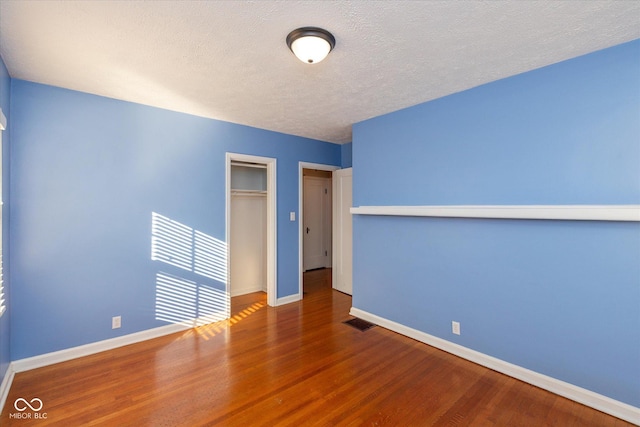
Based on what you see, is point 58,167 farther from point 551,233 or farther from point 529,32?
point 551,233

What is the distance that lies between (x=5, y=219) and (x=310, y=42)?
9.15 feet

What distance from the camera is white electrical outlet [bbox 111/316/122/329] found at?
2.86 meters

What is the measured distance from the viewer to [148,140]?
3076mm

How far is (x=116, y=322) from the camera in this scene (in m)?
2.88

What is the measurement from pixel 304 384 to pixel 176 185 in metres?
2.52

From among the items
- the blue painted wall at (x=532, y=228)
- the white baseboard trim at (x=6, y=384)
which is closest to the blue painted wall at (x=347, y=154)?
the blue painted wall at (x=532, y=228)

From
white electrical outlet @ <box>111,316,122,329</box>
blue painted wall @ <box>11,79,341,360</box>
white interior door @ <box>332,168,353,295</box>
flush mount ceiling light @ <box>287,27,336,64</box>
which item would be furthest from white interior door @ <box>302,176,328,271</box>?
A: flush mount ceiling light @ <box>287,27,336,64</box>

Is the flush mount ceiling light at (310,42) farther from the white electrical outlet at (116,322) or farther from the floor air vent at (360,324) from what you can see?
the white electrical outlet at (116,322)

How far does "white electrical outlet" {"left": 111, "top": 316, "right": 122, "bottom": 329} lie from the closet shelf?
10.2 ft

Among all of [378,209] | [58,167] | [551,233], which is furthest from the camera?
[378,209]

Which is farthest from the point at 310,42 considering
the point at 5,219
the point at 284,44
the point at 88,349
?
the point at 88,349

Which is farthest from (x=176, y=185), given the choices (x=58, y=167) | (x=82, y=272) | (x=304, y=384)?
(x=304, y=384)

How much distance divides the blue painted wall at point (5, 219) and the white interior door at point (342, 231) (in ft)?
12.4

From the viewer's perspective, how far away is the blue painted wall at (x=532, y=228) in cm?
194
